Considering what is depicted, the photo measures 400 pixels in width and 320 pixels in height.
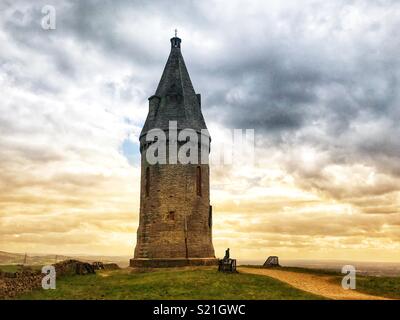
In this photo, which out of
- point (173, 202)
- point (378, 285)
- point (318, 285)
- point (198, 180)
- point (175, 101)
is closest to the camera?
point (378, 285)

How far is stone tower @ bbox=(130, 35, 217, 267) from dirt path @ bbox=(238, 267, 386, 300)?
622cm

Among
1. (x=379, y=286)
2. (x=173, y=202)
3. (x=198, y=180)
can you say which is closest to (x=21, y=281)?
(x=173, y=202)

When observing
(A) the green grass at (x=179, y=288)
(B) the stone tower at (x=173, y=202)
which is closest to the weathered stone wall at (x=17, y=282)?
(A) the green grass at (x=179, y=288)

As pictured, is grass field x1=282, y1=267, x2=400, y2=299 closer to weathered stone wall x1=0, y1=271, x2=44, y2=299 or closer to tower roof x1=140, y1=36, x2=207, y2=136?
tower roof x1=140, y1=36, x2=207, y2=136

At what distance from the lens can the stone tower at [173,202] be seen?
2917cm

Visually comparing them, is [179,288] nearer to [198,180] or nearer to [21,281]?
[21,281]

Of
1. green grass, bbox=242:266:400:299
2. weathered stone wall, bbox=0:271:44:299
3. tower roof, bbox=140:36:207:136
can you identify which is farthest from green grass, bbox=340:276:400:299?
weathered stone wall, bbox=0:271:44:299

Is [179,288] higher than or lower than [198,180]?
lower

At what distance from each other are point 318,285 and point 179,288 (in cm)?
685

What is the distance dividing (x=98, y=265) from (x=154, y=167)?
8223mm

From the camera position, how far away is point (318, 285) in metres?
21.1
